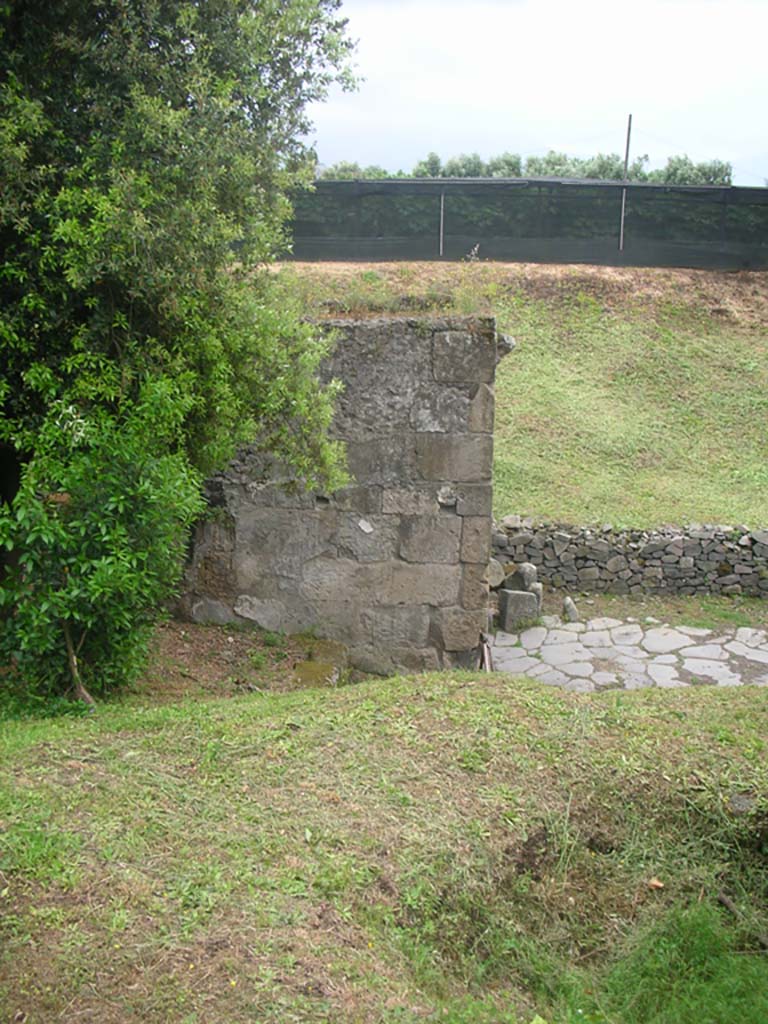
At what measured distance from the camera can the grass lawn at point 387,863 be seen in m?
2.90

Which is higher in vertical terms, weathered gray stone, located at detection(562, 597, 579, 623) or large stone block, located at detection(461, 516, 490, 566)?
large stone block, located at detection(461, 516, 490, 566)

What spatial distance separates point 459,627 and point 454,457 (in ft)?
4.21

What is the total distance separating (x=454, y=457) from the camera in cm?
683

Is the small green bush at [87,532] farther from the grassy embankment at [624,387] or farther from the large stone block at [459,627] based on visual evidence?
the grassy embankment at [624,387]

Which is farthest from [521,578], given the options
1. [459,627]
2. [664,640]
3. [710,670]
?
[459,627]

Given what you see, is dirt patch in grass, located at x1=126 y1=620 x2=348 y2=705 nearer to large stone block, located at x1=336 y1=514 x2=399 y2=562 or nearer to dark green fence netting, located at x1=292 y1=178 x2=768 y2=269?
large stone block, located at x1=336 y1=514 x2=399 y2=562

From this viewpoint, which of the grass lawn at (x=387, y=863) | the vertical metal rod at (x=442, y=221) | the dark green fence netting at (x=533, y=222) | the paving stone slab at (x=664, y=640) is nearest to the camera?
the grass lawn at (x=387, y=863)

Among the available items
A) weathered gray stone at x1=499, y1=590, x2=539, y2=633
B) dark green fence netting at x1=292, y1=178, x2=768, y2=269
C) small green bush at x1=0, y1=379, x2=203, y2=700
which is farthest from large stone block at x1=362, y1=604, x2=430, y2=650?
dark green fence netting at x1=292, y1=178, x2=768, y2=269

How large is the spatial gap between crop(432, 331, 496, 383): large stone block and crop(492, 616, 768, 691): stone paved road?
2.62 meters

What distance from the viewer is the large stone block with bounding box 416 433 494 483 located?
22.3ft

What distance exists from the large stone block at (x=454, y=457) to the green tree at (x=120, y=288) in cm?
158

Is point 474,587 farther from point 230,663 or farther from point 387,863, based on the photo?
point 387,863

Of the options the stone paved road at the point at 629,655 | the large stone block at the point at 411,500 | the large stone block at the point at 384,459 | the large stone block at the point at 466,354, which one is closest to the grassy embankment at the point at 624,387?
the large stone block at the point at 466,354

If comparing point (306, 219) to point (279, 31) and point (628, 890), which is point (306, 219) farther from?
point (628, 890)
